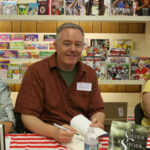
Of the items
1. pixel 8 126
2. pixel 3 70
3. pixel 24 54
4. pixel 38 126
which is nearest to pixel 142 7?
pixel 24 54

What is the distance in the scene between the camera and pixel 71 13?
2.71 m

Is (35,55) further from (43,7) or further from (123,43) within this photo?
(123,43)

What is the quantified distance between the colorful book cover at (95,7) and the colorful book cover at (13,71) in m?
1.18

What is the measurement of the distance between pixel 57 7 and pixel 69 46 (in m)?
1.18

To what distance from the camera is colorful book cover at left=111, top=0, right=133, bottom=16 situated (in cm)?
271

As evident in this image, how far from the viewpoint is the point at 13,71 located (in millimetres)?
2842

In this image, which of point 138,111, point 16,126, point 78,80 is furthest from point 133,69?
point 16,126

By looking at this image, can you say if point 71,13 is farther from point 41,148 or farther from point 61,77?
point 41,148

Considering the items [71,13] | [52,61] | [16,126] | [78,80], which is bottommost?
[16,126]

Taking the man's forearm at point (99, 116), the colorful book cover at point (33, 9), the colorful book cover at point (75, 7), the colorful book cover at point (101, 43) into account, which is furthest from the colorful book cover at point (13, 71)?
the man's forearm at point (99, 116)

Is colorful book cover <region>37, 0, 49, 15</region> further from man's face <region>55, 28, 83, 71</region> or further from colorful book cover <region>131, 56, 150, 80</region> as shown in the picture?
colorful book cover <region>131, 56, 150, 80</region>

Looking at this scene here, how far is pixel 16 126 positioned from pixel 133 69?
5.85 ft

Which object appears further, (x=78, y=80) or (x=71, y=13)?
(x=71, y=13)

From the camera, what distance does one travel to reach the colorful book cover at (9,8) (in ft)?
8.71
